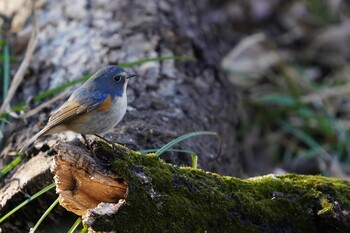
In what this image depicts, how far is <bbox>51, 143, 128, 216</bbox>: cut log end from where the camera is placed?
2.86 metres

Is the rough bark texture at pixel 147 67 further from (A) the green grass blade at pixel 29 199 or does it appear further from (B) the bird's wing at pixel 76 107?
(A) the green grass blade at pixel 29 199

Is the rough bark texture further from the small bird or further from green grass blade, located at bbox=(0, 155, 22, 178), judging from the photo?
the small bird

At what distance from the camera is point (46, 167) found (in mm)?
3527

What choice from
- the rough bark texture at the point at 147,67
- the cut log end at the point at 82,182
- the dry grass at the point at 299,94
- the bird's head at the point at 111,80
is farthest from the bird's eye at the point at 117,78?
the dry grass at the point at 299,94

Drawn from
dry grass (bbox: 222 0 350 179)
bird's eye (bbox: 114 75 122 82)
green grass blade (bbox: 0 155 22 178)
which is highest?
bird's eye (bbox: 114 75 122 82)

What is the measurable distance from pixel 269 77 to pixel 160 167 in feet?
14.1

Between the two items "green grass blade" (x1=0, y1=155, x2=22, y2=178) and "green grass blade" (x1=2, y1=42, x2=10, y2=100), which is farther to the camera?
"green grass blade" (x1=2, y1=42, x2=10, y2=100)

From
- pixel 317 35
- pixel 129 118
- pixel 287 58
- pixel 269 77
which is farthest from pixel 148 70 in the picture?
pixel 317 35

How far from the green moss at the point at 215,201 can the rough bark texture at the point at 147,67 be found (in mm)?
787

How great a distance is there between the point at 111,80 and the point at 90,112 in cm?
26

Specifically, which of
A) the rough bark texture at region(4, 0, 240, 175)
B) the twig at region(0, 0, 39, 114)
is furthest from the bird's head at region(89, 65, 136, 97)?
the twig at region(0, 0, 39, 114)

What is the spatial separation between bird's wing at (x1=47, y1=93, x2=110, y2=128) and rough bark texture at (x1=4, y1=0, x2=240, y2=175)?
454 mm

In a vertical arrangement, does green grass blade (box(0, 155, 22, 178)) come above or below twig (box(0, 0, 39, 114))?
below

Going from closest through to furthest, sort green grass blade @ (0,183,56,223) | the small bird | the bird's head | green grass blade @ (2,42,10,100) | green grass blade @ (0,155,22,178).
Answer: green grass blade @ (0,183,56,223)
the small bird
the bird's head
green grass blade @ (0,155,22,178)
green grass blade @ (2,42,10,100)
